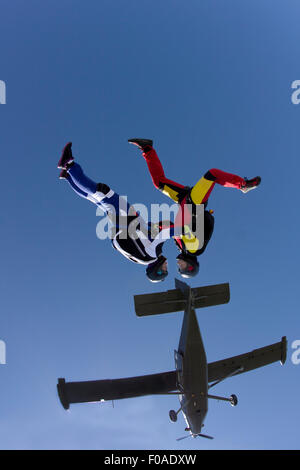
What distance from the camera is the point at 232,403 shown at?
760 centimetres

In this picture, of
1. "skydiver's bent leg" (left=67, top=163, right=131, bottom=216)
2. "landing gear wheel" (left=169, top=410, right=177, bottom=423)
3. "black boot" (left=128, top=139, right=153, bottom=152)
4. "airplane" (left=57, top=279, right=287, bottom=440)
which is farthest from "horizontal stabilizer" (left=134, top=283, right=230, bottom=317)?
"black boot" (left=128, top=139, right=153, bottom=152)

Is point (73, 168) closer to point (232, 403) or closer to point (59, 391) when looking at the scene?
point (59, 391)

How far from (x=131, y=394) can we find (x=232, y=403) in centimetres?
266

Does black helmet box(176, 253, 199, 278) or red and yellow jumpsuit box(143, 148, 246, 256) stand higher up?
red and yellow jumpsuit box(143, 148, 246, 256)

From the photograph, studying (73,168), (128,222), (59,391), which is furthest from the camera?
(59,391)

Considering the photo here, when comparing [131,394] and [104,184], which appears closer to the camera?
[104,184]

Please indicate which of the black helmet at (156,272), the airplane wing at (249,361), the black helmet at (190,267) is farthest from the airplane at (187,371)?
A: the black helmet at (190,267)

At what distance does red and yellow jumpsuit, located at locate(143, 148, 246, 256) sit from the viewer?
5434mm

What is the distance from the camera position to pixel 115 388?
820cm

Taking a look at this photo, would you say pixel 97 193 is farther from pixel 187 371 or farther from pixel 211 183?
pixel 187 371

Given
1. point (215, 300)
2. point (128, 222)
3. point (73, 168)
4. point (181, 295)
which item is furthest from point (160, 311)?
point (73, 168)

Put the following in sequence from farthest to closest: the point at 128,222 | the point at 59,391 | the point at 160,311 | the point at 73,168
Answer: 1. the point at 160,311
2. the point at 59,391
3. the point at 128,222
4. the point at 73,168

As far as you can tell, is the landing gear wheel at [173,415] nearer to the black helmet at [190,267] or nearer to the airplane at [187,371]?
the airplane at [187,371]

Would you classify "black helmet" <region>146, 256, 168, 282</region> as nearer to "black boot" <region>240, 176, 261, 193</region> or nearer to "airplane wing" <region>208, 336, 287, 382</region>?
"black boot" <region>240, 176, 261, 193</region>
